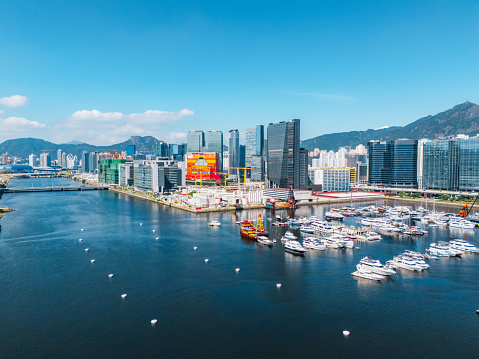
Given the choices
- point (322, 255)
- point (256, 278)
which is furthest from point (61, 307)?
point (322, 255)

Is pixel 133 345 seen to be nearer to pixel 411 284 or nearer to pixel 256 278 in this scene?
pixel 256 278

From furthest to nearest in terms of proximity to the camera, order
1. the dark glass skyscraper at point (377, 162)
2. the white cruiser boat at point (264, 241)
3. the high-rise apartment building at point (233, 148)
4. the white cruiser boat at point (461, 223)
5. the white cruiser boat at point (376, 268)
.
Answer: the high-rise apartment building at point (233, 148), the dark glass skyscraper at point (377, 162), the white cruiser boat at point (461, 223), the white cruiser boat at point (264, 241), the white cruiser boat at point (376, 268)

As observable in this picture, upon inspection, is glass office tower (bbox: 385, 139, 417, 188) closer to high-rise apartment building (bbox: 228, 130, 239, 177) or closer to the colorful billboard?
the colorful billboard

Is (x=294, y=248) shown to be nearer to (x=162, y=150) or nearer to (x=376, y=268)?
(x=376, y=268)

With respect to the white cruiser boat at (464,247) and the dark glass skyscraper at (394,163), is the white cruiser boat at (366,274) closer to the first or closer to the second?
the white cruiser boat at (464,247)

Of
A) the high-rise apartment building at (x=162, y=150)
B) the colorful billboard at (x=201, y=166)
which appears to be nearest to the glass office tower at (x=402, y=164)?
the colorful billboard at (x=201, y=166)

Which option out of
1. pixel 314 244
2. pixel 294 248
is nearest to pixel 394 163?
pixel 314 244

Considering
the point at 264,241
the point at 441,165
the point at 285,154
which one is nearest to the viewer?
the point at 264,241
